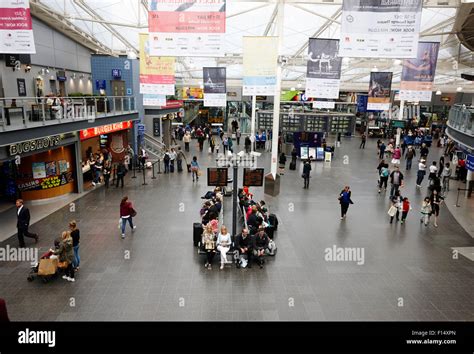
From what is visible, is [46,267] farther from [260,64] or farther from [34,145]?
[260,64]

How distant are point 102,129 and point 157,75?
5.24m

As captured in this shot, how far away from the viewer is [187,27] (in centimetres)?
982

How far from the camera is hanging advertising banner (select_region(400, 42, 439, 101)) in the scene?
18938 millimetres

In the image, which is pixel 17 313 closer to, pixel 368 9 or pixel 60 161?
pixel 60 161

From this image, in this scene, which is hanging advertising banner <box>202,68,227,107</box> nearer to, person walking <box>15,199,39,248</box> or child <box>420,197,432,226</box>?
child <box>420,197,432,226</box>

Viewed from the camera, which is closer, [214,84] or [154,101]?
[154,101]

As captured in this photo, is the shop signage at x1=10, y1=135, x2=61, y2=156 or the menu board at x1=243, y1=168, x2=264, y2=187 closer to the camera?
the menu board at x1=243, y1=168, x2=264, y2=187

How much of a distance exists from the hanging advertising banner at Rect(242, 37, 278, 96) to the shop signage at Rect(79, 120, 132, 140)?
8.27 meters

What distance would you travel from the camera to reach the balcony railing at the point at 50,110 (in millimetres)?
11954

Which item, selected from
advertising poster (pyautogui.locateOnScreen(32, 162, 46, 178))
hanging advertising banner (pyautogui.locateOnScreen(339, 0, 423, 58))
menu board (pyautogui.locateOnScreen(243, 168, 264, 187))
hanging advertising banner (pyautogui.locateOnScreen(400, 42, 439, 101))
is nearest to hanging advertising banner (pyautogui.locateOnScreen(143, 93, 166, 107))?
advertising poster (pyautogui.locateOnScreen(32, 162, 46, 178))

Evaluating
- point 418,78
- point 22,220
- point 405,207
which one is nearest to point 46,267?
point 22,220

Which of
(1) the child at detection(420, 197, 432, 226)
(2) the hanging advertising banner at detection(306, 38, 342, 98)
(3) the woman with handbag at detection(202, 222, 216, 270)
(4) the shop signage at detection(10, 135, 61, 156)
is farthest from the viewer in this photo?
(2) the hanging advertising banner at detection(306, 38, 342, 98)
